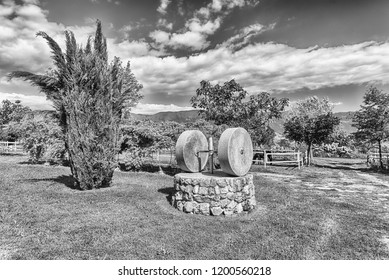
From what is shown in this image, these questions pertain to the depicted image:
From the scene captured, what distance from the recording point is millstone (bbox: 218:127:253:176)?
26.0 ft

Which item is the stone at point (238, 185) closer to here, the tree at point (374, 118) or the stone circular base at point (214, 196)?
the stone circular base at point (214, 196)

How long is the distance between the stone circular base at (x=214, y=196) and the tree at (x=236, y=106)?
17656mm

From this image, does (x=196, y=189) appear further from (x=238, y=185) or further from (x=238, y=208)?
(x=238, y=208)

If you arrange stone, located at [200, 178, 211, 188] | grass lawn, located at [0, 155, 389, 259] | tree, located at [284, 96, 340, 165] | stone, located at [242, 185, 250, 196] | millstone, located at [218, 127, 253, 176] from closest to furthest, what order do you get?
grass lawn, located at [0, 155, 389, 259], stone, located at [200, 178, 211, 188], stone, located at [242, 185, 250, 196], millstone, located at [218, 127, 253, 176], tree, located at [284, 96, 340, 165]

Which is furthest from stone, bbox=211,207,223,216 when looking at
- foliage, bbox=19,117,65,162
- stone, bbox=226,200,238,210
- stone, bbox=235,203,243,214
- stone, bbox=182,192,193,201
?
foliage, bbox=19,117,65,162

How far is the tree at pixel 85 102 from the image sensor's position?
1023cm

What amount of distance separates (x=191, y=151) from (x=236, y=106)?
17896 mm

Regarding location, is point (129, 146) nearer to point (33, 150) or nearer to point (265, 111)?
point (33, 150)

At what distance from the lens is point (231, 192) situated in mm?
7570

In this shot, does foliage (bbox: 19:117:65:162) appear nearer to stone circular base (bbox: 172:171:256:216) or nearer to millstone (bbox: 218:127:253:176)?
stone circular base (bbox: 172:171:256:216)

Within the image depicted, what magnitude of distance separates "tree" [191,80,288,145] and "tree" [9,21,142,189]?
1598cm

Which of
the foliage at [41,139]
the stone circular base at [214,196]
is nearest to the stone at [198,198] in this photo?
the stone circular base at [214,196]
